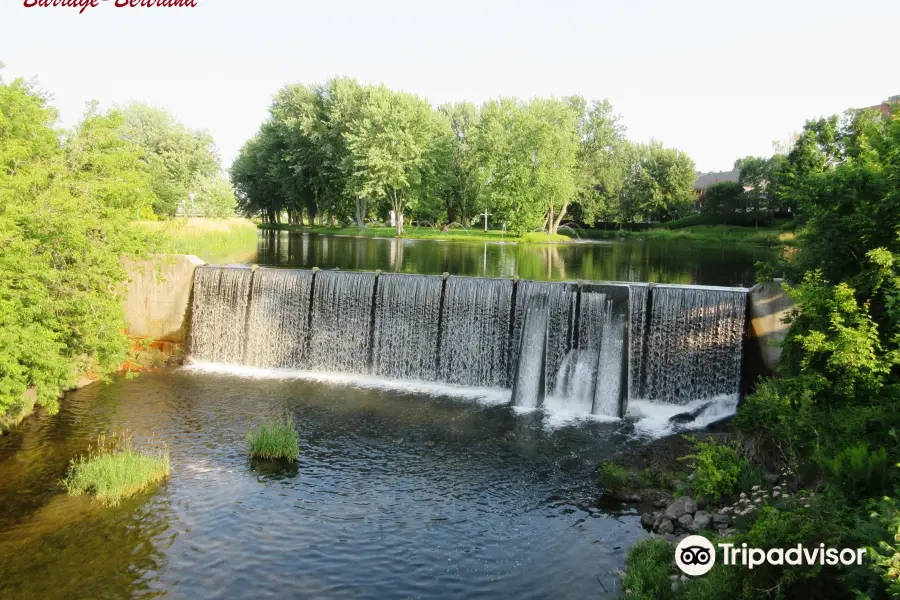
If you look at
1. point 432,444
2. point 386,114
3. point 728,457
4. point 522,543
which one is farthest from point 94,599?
point 386,114

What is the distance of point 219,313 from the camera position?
72.5ft

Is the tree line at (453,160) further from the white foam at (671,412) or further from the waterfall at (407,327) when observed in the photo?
the white foam at (671,412)

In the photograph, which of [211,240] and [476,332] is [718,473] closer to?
[476,332]

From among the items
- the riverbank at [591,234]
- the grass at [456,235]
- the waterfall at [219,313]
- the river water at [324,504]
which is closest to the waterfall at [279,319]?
the waterfall at [219,313]

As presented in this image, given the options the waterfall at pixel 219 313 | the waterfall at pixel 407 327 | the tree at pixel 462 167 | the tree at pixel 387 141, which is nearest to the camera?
the waterfall at pixel 407 327

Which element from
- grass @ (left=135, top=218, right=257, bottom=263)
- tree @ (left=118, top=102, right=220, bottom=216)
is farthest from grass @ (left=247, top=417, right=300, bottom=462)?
tree @ (left=118, top=102, right=220, bottom=216)

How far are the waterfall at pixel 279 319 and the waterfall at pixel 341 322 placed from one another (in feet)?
1.30

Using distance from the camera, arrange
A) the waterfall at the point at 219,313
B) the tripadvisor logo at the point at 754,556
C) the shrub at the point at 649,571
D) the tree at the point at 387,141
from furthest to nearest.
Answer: the tree at the point at 387,141 < the waterfall at the point at 219,313 < the shrub at the point at 649,571 < the tripadvisor logo at the point at 754,556

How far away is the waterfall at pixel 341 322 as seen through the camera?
67.8 ft

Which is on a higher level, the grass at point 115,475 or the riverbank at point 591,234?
the riverbank at point 591,234

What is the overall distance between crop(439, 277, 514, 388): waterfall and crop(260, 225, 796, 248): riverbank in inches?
1353

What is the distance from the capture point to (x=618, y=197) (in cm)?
7225

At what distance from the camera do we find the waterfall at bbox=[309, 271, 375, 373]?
67.8ft

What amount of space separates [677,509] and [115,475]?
10309mm
